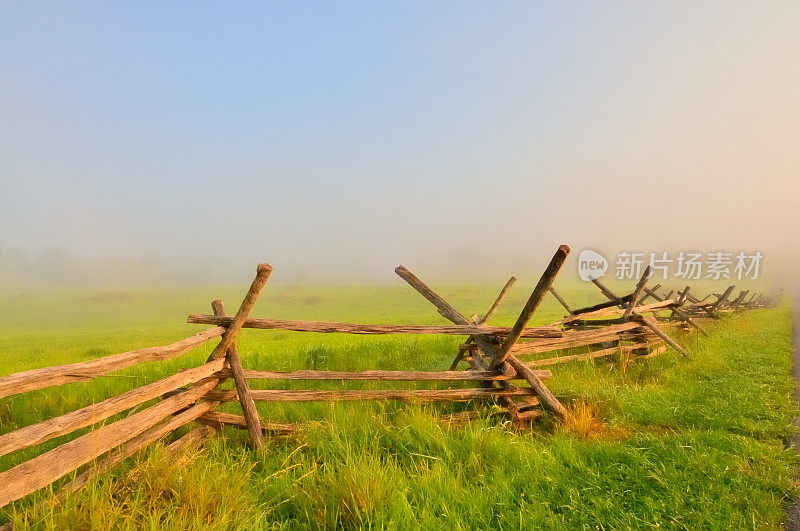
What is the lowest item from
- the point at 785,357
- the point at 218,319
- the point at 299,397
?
the point at 785,357

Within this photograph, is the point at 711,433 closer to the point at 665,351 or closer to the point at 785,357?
the point at 665,351

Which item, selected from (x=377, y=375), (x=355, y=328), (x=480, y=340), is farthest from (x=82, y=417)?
(x=480, y=340)

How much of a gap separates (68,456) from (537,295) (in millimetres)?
3892

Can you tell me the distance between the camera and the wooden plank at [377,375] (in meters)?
4.47

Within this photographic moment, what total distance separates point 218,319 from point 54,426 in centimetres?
177

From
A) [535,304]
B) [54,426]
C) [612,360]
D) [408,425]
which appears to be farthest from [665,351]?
[54,426]


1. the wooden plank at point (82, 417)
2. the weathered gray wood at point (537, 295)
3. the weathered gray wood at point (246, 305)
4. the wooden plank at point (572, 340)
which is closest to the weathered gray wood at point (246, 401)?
the weathered gray wood at point (246, 305)

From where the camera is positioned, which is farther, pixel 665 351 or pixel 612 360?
pixel 665 351

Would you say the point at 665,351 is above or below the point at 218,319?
below

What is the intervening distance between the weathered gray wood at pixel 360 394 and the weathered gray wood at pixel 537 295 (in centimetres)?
47

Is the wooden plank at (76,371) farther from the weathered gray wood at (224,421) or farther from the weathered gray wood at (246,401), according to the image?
the weathered gray wood at (224,421)

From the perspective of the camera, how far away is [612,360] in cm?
841

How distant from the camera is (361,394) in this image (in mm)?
4586

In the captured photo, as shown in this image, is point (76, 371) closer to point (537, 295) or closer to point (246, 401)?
point (246, 401)
